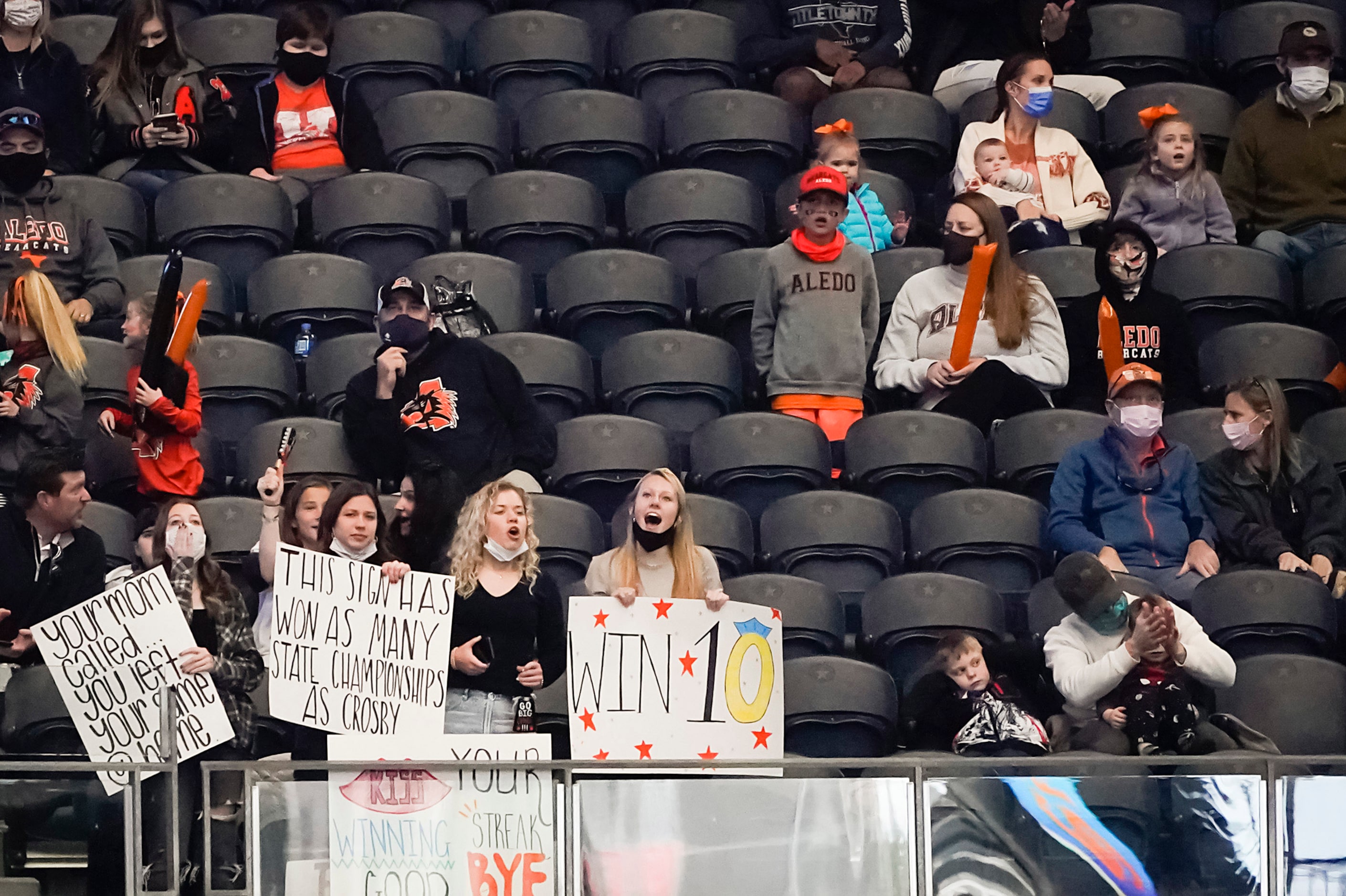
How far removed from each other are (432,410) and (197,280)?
1.17 metres

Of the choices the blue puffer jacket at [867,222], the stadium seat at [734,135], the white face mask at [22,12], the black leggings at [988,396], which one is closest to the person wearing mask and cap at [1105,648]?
the black leggings at [988,396]

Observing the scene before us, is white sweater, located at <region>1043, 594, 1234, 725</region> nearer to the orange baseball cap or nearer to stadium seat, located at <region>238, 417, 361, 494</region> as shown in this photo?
the orange baseball cap

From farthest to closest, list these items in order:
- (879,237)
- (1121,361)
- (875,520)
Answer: (879,237)
(1121,361)
(875,520)

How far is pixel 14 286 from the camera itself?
714 cm

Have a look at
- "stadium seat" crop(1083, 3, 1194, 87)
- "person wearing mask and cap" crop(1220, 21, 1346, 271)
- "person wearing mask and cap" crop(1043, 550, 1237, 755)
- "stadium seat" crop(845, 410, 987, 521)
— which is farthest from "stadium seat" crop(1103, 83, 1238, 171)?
"person wearing mask and cap" crop(1043, 550, 1237, 755)

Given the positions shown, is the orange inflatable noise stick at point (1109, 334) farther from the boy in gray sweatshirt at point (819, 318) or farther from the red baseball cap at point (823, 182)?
the red baseball cap at point (823, 182)

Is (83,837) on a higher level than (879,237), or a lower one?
lower

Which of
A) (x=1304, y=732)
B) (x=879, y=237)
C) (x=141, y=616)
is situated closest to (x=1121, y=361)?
(x=879, y=237)

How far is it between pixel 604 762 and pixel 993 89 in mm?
4373

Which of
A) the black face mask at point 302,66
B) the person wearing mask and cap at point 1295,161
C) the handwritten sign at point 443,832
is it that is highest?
the black face mask at point 302,66

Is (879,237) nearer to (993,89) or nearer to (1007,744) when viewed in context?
(993,89)

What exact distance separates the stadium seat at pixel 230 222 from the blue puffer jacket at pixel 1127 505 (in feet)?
9.36

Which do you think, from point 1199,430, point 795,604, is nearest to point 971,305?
point 1199,430

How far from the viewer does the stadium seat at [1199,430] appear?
7574mm
